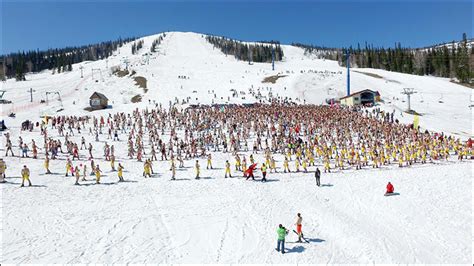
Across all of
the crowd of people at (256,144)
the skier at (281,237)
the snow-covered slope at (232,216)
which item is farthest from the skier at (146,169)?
the skier at (281,237)

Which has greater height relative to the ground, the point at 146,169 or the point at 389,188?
the point at 146,169

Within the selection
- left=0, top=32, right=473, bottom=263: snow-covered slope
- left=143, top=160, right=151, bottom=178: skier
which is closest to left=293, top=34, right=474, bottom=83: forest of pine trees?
left=0, top=32, right=473, bottom=263: snow-covered slope

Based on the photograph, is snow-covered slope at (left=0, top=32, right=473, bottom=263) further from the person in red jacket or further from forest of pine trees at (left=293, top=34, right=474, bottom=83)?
forest of pine trees at (left=293, top=34, right=474, bottom=83)

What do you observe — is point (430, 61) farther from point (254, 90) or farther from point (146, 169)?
point (146, 169)

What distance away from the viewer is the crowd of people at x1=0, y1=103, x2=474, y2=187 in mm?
23641

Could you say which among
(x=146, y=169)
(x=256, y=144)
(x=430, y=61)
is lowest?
(x=146, y=169)

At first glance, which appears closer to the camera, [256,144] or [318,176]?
[318,176]

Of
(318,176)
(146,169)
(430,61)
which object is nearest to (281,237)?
(318,176)

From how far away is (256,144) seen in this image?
28.3 metres

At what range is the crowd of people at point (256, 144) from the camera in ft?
77.6

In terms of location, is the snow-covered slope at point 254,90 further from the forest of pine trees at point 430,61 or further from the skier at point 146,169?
the skier at point 146,169

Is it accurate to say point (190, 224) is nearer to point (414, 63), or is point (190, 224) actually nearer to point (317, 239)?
point (317, 239)

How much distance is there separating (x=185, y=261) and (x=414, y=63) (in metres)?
105

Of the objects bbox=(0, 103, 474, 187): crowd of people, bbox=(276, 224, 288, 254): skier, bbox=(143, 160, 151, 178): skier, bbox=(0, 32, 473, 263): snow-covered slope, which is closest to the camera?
bbox=(276, 224, 288, 254): skier
